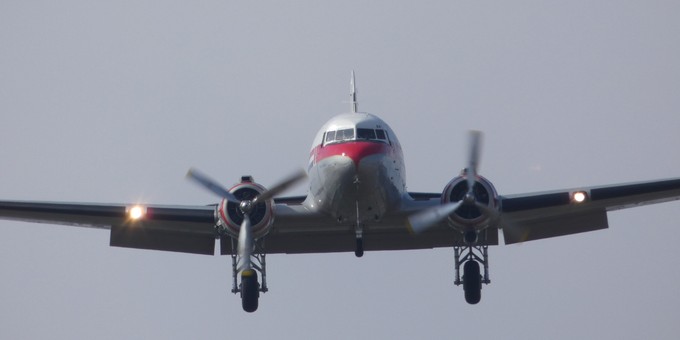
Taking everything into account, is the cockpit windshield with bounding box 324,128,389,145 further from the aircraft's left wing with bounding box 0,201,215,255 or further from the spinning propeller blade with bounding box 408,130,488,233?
the aircraft's left wing with bounding box 0,201,215,255

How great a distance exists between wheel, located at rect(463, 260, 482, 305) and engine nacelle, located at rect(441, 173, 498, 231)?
1.76 metres

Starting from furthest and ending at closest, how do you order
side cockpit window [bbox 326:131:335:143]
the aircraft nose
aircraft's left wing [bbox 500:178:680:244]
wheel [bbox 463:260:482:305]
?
wheel [bbox 463:260:482:305], aircraft's left wing [bbox 500:178:680:244], side cockpit window [bbox 326:131:335:143], the aircraft nose

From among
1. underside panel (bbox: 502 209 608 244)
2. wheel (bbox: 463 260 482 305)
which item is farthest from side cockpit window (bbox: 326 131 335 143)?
underside panel (bbox: 502 209 608 244)

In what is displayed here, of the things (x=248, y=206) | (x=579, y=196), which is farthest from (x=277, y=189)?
(x=579, y=196)

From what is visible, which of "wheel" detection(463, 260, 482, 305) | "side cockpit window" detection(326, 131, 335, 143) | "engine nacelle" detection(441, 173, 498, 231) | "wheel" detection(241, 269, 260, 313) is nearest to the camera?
"side cockpit window" detection(326, 131, 335, 143)

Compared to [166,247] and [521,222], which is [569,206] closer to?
[521,222]

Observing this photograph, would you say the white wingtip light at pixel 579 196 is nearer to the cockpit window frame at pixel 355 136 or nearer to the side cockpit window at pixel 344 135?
the cockpit window frame at pixel 355 136

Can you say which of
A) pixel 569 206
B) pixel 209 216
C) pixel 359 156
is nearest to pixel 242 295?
pixel 209 216

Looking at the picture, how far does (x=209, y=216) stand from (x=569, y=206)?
28.8 ft

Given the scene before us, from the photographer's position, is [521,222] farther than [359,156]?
Yes

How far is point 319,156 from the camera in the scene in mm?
45938

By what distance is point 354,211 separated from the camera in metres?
45.7

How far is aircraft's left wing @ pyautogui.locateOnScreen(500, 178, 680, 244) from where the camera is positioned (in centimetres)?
4712

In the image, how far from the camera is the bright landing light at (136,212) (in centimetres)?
4744
